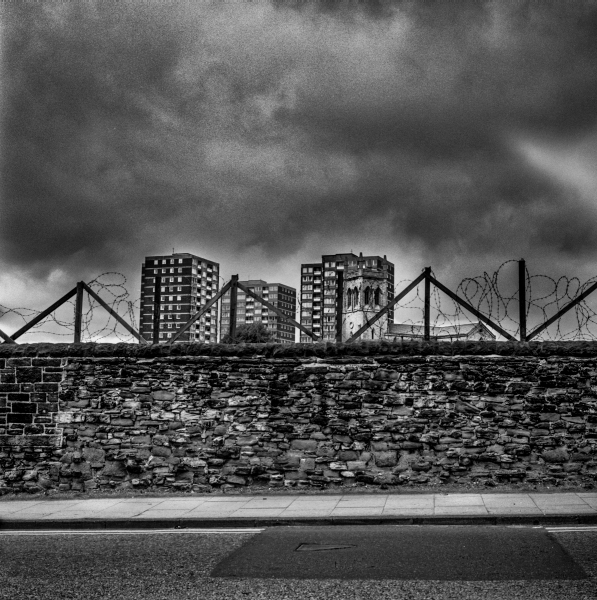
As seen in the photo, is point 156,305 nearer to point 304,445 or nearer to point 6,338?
point 6,338

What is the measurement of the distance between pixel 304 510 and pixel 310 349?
307 centimetres

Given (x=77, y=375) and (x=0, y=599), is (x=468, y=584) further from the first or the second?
(x=77, y=375)

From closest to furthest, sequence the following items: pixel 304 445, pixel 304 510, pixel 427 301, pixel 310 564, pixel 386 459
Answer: pixel 310 564 < pixel 304 510 < pixel 386 459 < pixel 304 445 < pixel 427 301

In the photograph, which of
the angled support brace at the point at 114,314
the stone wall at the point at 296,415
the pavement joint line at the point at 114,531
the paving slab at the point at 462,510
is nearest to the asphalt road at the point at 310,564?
the pavement joint line at the point at 114,531

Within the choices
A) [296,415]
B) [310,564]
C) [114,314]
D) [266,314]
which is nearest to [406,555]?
[310,564]

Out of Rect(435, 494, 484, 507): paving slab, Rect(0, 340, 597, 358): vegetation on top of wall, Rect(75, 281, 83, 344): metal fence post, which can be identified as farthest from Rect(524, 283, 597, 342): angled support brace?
Rect(75, 281, 83, 344): metal fence post

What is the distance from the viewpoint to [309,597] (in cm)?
556

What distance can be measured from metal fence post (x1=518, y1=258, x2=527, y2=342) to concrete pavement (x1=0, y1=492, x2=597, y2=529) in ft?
9.31

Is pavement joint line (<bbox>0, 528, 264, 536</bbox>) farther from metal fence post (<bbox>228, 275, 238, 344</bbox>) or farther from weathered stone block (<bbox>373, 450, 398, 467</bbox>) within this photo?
metal fence post (<bbox>228, 275, 238, 344</bbox>)

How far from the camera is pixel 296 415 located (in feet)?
39.2

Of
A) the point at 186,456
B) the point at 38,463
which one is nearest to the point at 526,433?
the point at 186,456

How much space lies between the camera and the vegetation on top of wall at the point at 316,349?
Result: 11.6m

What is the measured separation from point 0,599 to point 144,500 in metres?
5.70

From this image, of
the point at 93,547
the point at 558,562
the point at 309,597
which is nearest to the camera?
the point at 309,597
